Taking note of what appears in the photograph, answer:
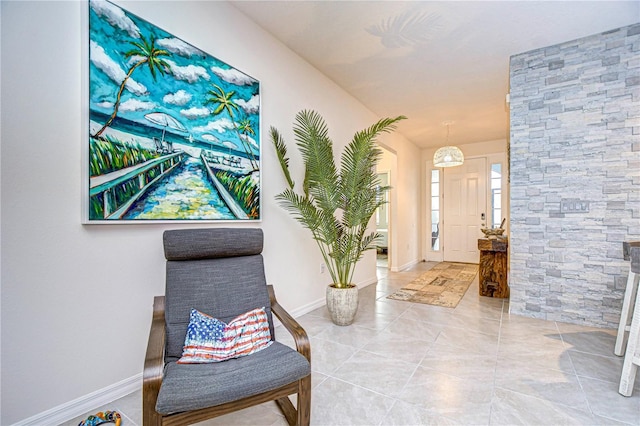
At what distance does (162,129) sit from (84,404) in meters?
1.63

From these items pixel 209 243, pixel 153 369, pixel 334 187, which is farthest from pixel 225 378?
pixel 334 187

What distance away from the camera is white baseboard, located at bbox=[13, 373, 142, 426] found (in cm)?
146

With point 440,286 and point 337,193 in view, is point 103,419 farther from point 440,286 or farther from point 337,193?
point 440,286

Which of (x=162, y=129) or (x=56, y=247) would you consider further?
(x=162, y=129)

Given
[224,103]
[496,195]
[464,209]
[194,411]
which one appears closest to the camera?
[194,411]

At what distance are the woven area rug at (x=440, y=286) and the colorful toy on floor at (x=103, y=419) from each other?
3.06 meters

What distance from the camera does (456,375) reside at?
197 cm

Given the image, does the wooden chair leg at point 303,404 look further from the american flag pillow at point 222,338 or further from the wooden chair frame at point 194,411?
the american flag pillow at point 222,338

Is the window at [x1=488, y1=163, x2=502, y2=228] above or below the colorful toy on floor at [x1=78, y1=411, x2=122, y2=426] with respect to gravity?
above

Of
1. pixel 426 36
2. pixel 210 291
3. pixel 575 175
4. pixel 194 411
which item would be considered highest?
pixel 426 36

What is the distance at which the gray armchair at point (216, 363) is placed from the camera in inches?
44.5

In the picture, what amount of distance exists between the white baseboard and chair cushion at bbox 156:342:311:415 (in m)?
0.63

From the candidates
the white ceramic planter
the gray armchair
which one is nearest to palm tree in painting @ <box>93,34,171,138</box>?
the gray armchair

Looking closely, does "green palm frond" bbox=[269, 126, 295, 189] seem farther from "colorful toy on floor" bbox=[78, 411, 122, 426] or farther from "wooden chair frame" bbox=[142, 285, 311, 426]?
"colorful toy on floor" bbox=[78, 411, 122, 426]
